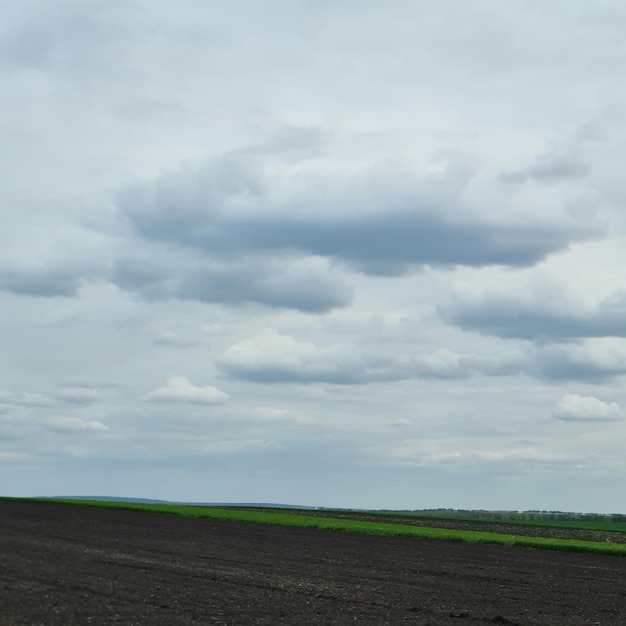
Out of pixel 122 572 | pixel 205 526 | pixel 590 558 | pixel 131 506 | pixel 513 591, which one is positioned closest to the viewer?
pixel 122 572

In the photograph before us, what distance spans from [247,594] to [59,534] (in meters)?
21.9

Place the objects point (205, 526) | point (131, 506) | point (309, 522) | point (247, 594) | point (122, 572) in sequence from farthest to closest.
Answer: point (131, 506) < point (309, 522) < point (205, 526) < point (122, 572) < point (247, 594)

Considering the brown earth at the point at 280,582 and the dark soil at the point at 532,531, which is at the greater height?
the brown earth at the point at 280,582

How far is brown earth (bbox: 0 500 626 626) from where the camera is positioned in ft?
73.9

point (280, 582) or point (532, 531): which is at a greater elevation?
point (280, 582)

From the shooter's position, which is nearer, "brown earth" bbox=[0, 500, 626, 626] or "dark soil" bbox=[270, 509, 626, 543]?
"brown earth" bbox=[0, 500, 626, 626]

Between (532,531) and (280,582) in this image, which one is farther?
(532,531)

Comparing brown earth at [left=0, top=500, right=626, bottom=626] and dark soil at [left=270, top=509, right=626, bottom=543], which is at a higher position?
brown earth at [left=0, top=500, right=626, bottom=626]

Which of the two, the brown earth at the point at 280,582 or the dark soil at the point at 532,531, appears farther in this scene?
the dark soil at the point at 532,531

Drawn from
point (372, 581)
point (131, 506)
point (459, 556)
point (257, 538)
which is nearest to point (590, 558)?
point (459, 556)

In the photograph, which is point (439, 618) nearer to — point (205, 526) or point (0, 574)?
point (0, 574)

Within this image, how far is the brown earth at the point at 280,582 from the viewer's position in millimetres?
22516

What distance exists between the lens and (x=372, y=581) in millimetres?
32031

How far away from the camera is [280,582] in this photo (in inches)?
1179
